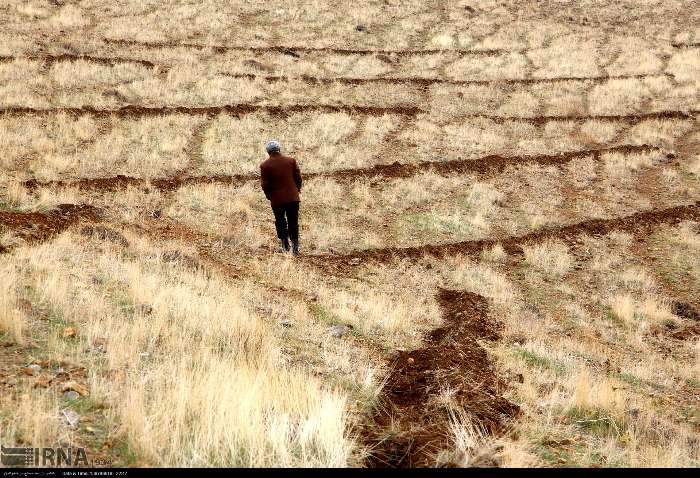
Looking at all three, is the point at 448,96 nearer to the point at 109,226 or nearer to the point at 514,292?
the point at 514,292

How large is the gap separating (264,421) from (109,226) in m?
9.62

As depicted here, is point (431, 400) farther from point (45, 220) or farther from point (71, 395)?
point (45, 220)

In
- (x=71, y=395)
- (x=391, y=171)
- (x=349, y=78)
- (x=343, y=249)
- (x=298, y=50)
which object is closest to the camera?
(x=71, y=395)

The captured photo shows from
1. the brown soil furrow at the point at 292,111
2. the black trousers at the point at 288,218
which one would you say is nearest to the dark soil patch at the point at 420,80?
the brown soil furrow at the point at 292,111

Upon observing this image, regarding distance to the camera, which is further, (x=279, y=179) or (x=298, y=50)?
(x=298, y=50)

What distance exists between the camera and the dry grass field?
4809 millimetres

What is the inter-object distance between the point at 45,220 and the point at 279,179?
5127mm

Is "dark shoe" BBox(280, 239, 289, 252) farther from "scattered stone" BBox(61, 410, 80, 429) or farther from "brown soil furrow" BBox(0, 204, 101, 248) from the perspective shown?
"scattered stone" BBox(61, 410, 80, 429)

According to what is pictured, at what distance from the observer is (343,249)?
14.9m

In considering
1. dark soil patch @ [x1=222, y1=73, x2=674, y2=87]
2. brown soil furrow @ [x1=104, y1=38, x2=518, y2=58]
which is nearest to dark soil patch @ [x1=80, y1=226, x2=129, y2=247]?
dark soil patch @ [x1=222, y1=73, x2=674, y2=87]

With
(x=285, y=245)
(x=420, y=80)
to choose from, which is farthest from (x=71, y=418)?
(x=420, y=80)

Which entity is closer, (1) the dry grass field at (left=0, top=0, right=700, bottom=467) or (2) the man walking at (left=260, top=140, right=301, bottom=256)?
(1) the dry grass field at (left=0, top=0, right=700, bottom=467)

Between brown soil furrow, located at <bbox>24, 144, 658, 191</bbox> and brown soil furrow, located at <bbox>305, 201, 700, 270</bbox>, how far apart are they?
4.74 metres
